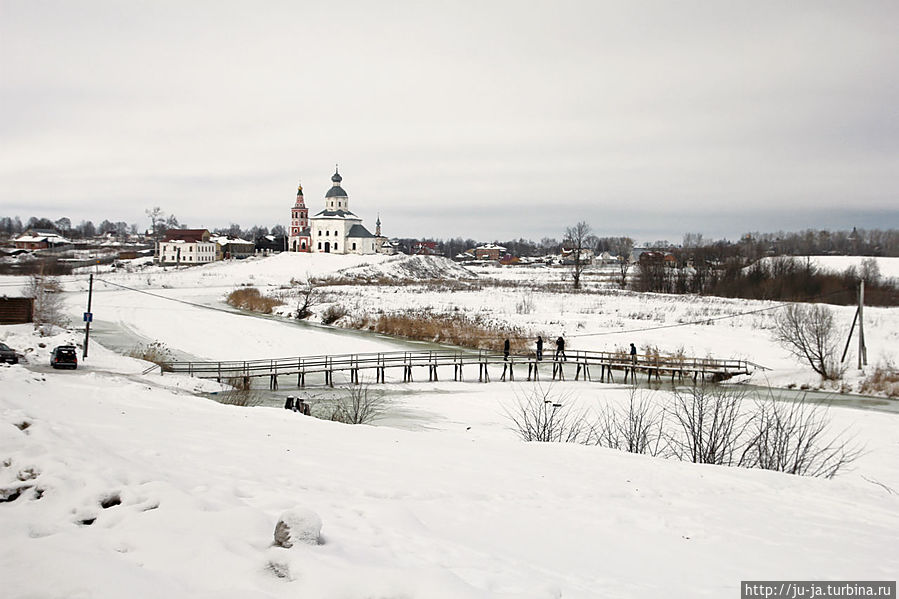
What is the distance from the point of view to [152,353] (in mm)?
29953

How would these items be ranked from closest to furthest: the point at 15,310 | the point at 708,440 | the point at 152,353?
the point at 708,440 < the point at 152,353 < the point at 15,310

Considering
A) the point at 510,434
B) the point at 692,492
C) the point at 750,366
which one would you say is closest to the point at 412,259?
the point at 750,366

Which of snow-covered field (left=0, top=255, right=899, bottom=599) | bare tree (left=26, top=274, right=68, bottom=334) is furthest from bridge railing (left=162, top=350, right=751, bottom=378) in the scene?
bare tree (left=26, top=274, right=68, bottom=334)

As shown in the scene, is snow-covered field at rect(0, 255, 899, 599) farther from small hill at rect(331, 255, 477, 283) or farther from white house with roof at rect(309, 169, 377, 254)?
white house with roof at rect(309, 169, 377, 254)

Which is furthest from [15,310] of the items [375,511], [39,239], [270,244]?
[39,239]

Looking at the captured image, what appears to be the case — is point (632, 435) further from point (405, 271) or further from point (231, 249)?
point (231, 249)

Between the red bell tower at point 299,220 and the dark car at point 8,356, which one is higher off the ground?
the red bell tower at point 299,220

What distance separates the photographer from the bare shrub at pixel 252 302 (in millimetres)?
55156

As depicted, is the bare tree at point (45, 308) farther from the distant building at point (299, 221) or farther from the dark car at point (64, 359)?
A: the distant building at point (299, 221)

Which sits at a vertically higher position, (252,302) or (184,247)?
(184,247)

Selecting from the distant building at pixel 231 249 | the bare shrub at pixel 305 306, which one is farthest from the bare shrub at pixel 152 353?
the distant building at pixel 231 249

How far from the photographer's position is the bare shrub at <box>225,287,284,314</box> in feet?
181

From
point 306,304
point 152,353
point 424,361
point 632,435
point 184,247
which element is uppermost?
point 184,247

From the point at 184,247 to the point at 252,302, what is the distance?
71307mm
